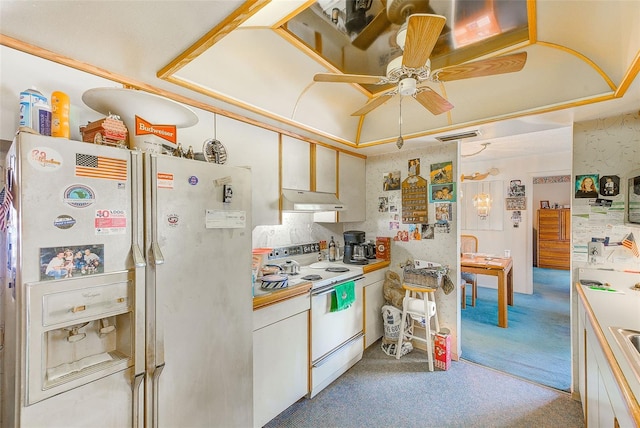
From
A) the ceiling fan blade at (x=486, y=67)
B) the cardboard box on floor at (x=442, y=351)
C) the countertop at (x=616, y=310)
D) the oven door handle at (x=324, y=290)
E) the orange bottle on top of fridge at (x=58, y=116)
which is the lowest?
the cardboard box on floor at (x=442, y=351)

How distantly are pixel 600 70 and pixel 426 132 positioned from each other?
117cm

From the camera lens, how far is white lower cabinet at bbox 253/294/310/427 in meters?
1.82

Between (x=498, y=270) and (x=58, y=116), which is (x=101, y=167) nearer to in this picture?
(x=58, y=116)

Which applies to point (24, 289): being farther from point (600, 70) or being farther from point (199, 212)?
point (600, 70)

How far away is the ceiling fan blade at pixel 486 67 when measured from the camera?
1.29m

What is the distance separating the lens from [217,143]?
6.21ft

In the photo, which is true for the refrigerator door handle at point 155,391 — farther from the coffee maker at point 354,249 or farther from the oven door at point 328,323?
the coffee maker at point 354,249

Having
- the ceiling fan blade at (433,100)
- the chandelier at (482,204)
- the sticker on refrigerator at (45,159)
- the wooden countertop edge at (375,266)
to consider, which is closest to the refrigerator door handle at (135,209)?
the sticker on refrigerator at (45,159)

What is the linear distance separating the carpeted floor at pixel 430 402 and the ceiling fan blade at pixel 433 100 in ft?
7.26

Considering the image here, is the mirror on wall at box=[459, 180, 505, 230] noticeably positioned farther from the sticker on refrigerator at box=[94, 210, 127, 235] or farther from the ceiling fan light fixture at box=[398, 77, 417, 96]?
the sticker on refrigerator at box=[94, 210, 127, 235]

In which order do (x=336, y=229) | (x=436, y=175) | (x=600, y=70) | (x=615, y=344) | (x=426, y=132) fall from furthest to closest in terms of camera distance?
(x=336, y=229)
(x=436, y=175)
(x=426, y=132)
(x=600, y=70)
(x=615, y=344)

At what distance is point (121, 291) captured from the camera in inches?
44.9

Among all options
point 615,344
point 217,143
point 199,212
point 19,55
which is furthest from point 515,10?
point 19,55

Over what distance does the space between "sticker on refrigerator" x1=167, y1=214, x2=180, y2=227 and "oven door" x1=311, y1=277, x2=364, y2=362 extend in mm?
1255
